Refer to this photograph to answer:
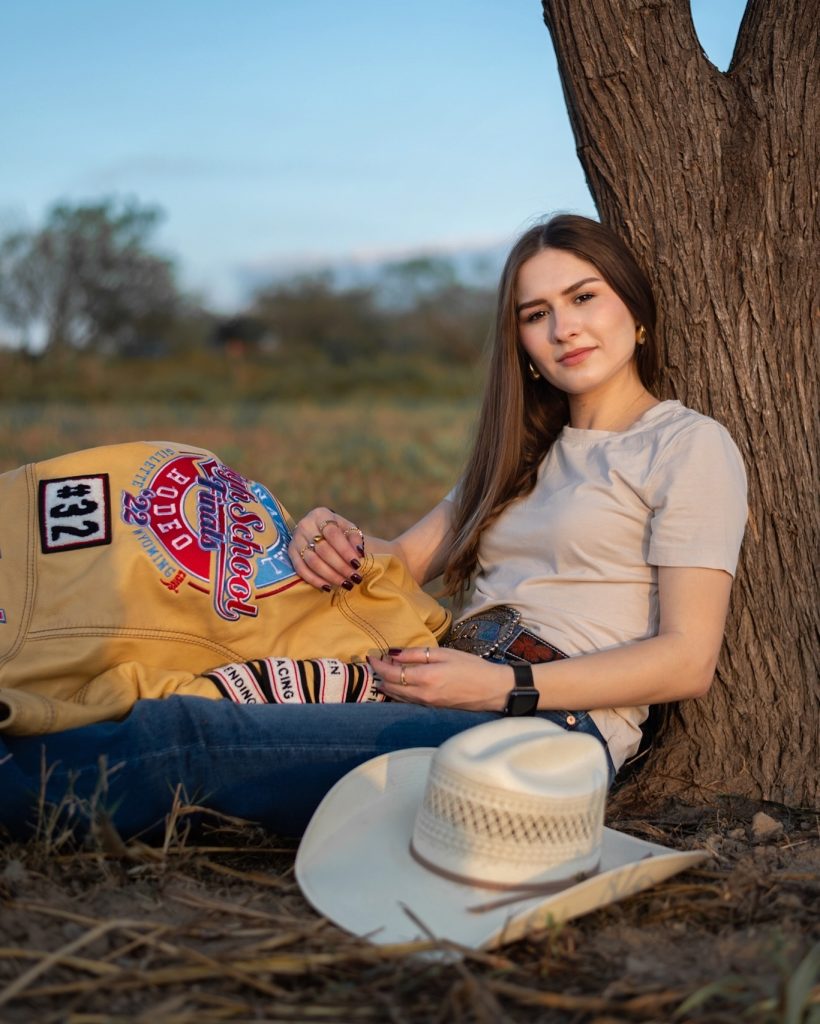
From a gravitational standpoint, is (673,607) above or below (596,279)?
below

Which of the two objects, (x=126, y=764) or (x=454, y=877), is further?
(x=126, y=764)

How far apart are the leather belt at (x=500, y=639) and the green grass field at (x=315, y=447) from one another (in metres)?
4.13

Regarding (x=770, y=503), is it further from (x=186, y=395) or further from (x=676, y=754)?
(x=186, y=395)

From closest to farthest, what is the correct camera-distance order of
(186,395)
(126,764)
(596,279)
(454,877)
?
(454,877) < (126,764) < (596,279) < (186,395)

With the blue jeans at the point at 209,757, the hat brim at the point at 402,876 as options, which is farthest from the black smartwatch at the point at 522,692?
the hat brim at the point at 402,876

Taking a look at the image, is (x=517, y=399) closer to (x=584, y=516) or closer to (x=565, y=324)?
(x=565, y=324)

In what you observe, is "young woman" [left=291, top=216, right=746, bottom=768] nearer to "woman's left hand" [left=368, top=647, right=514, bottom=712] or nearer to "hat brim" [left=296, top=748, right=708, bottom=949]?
"woman's left hand" [left=368, top=647, right=514, bottom=712]

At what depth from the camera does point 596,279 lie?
289 centimetres

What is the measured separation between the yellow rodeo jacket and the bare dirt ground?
356 millimetres

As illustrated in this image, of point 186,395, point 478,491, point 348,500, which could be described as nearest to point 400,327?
point 186,395

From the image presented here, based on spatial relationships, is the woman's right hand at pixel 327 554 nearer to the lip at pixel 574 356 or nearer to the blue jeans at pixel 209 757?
the blue jeans at pixel 209 757

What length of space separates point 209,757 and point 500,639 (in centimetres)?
82

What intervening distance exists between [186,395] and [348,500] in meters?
19.7

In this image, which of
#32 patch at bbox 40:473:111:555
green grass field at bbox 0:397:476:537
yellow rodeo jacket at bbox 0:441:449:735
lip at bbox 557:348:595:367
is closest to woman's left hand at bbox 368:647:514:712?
yellow rodeo jacket at bbox 0:441:449:735
